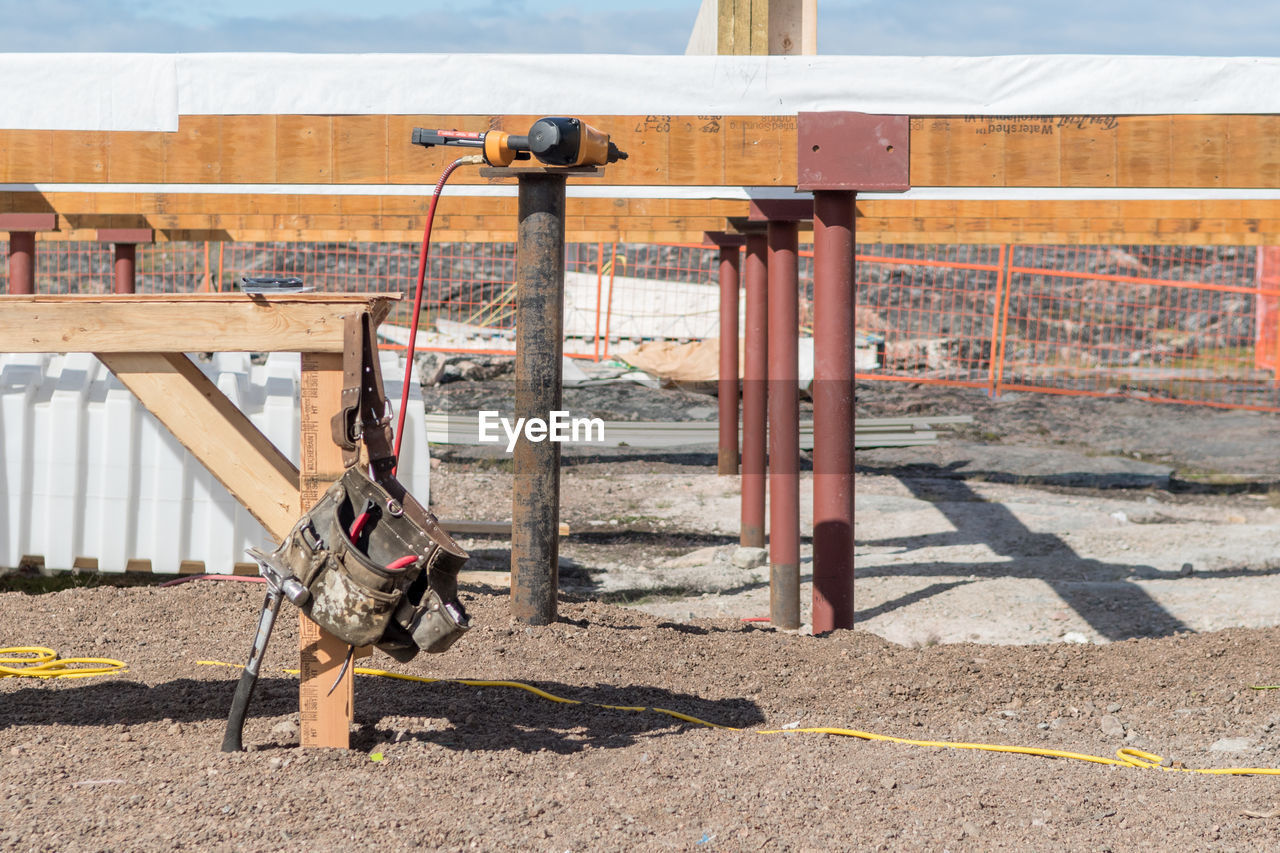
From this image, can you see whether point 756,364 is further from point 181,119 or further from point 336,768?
point 336,768

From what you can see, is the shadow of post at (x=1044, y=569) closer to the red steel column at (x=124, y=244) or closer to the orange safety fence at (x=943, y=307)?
the red steel column at (x=124, y=244)

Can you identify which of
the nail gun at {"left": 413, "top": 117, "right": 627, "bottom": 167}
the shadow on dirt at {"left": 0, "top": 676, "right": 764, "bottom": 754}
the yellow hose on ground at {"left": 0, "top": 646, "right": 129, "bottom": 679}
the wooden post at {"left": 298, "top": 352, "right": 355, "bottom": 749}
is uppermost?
the nail gun at {"left": 413, "top": 117, "right": 627, "bottom": 167}

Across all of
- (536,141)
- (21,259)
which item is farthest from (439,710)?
(21,259)

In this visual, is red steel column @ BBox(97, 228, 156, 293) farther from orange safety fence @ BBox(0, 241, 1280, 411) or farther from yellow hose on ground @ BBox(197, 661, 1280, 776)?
yellow hose on ground @ BBox(197, 661, 1280, 776)

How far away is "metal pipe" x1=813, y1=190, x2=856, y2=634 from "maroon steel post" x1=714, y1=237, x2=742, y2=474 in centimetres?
600

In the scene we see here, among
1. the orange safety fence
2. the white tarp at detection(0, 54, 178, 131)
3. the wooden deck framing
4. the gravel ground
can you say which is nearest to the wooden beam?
the gravel ground

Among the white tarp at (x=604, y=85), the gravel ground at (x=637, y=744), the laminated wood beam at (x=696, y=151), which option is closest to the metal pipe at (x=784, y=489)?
the gravel ground at (x=637, y=744)

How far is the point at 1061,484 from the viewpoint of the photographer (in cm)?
1227

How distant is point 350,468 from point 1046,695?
313cm

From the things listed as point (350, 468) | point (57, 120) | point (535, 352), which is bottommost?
point (350, 468)

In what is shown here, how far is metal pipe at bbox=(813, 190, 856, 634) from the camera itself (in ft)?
18.5

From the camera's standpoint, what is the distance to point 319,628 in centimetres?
360

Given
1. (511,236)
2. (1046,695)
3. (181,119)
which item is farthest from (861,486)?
(181,119)

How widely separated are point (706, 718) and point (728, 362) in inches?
300
